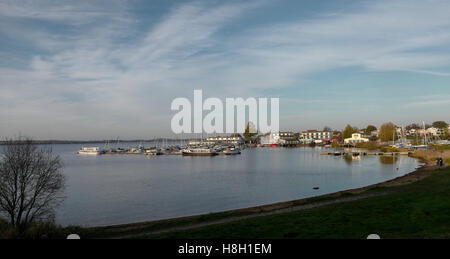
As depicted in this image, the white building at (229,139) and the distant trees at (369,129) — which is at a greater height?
the distant trees at (369,129)

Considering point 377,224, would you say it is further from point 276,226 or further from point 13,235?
point 13,235

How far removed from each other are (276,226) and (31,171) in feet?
39.8

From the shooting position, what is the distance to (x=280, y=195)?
26.5 meters

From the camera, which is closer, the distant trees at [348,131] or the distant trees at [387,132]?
the distant trees at [387,132]

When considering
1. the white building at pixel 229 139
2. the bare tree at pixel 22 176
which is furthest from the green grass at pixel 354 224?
the white building at pixel 229 139

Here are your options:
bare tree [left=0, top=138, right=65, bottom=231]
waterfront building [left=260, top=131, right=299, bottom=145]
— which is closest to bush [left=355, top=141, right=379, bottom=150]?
waterfront building [left=260, top=131, right=299, bottom=145]

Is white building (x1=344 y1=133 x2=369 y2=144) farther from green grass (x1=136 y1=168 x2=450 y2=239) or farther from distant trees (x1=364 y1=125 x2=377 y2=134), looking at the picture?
green grass (x1=136 y1=168 x2=450 y2=239)

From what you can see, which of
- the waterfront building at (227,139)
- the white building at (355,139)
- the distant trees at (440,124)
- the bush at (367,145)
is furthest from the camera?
the waterfront building at (227,139)

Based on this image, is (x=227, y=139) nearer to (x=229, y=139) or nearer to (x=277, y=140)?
(x=229, y=139)

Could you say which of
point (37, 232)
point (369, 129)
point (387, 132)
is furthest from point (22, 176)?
point (369, 129)

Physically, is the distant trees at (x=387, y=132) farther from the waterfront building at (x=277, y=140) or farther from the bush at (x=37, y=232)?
the bush at (x=37, y=232)

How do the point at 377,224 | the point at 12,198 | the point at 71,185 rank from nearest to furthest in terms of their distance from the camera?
the point at 377,224, the point at 12,198, the point at 71,185
